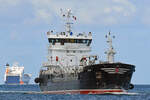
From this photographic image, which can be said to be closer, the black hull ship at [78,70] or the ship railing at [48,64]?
the black hull ship at [78,70]

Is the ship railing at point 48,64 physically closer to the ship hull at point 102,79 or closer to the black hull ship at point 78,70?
the black hull ship at point 78,70

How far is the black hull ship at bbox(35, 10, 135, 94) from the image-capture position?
65912 mm

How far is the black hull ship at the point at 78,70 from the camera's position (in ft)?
216

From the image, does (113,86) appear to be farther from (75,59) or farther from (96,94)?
(75,59)

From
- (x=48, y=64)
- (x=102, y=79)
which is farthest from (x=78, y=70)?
(x=48, y=64)

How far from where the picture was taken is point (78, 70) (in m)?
72.8

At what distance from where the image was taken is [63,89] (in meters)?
76.0

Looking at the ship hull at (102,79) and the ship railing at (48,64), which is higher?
the ship railing at (48,64)

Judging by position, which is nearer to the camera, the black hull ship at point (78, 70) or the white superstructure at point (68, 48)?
the black hull ship at point (78, 70)

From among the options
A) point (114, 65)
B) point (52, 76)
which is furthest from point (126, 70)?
point (52, 76)

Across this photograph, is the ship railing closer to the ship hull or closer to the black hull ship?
the black hull ship

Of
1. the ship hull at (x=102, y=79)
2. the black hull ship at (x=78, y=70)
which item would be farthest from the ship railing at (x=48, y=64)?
the ship hull at (x=102, y=79)

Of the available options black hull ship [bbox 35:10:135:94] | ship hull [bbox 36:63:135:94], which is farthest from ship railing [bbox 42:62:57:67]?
ship hull [bbox 36:63:135:94]

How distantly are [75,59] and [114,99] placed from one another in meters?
24.3
